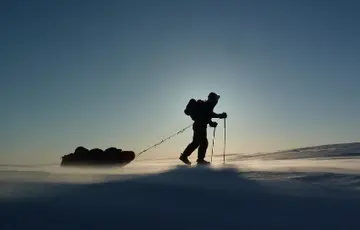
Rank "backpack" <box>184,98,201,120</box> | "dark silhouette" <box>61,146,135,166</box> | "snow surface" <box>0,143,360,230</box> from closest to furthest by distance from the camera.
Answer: "snow surface" <box>0,143,360,230</box>, "backpack" <box>184,98,201,120</box>, "dark silhouette" <box>61,146,135,166</box>

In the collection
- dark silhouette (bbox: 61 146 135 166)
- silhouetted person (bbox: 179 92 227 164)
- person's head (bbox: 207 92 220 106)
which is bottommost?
dark silhouette (bbox: 61 146 135 166)

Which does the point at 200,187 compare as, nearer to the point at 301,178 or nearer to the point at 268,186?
the point at 268,186

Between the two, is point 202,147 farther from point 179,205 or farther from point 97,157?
point 179,205

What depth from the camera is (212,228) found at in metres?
3.05

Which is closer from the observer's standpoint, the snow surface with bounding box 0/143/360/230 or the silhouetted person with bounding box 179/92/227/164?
the snow surface with bounding box 0/143/360/230

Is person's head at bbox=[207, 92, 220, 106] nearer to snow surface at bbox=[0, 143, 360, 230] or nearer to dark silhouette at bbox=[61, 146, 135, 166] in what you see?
dark silhouette at bbox=[61, 146, 135, 166]

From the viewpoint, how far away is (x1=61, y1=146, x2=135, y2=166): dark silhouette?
46.9 feet

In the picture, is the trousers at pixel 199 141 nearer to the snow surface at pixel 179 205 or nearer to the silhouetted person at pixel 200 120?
the silhouetted person at pixel 200 120

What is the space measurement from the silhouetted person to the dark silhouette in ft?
10.5

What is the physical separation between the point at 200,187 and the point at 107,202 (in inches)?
47.9

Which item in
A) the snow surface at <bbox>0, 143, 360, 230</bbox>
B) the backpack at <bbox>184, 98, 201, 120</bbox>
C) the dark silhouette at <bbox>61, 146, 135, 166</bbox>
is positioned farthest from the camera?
the dark silhouette at <bbox>61, 146, 135, 166</bbox>

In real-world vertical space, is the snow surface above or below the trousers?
below

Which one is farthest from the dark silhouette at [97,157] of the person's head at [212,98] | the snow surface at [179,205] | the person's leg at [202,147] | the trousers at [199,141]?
the snow surface at [179,205]

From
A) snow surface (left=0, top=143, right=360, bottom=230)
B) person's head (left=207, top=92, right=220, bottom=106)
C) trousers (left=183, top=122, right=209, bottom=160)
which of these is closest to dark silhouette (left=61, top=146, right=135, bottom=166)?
trousers (left=183, top=122, right=209, bottom=160)
